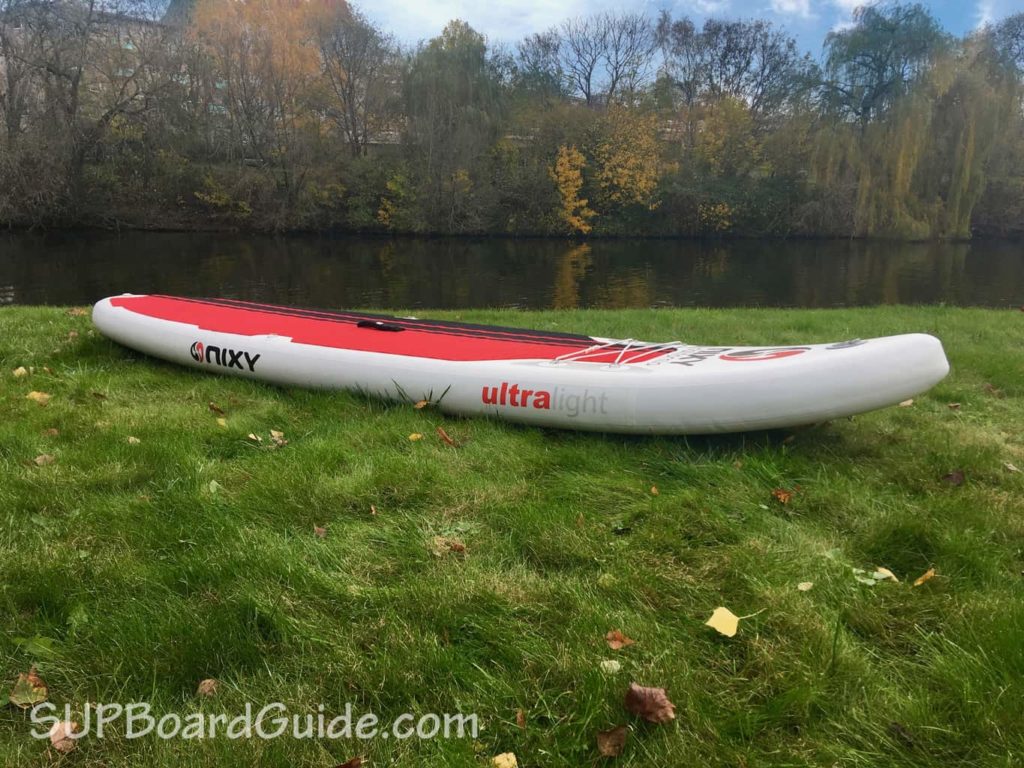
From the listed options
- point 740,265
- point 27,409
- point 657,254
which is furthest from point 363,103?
point 27,409

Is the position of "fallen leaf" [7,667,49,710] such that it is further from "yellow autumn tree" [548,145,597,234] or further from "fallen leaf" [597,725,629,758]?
"yellow autumn tree" [548,145,597,234]

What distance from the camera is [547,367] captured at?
11.6 feet

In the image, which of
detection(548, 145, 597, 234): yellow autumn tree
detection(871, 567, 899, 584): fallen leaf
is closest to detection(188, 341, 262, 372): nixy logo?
detection(871, 567, 899, 584): fallen leaf

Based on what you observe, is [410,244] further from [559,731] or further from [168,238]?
[559,731]

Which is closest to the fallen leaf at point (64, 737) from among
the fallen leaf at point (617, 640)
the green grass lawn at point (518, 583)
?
the green grass lawn at point (518, 583)

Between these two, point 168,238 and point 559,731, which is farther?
point 168,238

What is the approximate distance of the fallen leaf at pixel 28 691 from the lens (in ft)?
5.15

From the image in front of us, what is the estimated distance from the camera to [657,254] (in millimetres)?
24297

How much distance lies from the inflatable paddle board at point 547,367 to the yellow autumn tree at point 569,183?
2721 cm

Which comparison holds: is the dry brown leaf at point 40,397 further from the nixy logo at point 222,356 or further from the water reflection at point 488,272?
the water reflection at point 488,272

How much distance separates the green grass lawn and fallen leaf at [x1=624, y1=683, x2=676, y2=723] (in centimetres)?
3

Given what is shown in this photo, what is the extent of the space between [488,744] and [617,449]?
189 cm

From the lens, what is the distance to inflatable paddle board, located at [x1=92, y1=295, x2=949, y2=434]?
3.02 metres

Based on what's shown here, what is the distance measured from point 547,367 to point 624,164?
30.8 meters
